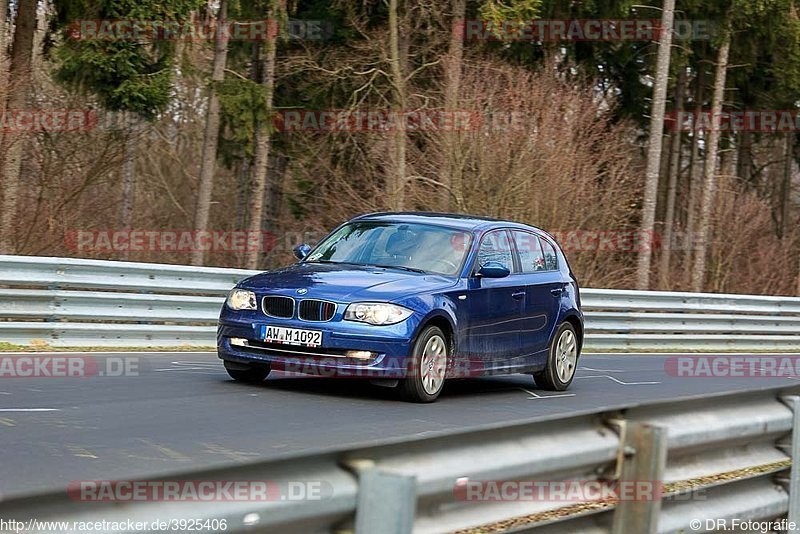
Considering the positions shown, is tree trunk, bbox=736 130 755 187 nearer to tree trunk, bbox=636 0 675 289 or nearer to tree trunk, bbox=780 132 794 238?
tree trunk, bbox=780 132 794 238

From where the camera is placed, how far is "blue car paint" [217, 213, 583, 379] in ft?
35.9

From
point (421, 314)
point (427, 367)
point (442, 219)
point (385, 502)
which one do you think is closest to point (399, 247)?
point (442, 219)

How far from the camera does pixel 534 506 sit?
180 inches

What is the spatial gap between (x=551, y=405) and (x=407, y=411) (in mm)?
2170

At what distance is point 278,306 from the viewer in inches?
442

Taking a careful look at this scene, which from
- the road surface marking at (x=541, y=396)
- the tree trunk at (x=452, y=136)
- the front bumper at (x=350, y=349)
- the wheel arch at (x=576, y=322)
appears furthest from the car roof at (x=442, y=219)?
the tree trunk at (x=452, y=136)

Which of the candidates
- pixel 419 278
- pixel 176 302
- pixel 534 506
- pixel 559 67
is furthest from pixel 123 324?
pixel 559 67

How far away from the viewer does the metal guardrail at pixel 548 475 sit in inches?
130

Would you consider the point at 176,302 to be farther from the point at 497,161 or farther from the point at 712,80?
the point at 712,80

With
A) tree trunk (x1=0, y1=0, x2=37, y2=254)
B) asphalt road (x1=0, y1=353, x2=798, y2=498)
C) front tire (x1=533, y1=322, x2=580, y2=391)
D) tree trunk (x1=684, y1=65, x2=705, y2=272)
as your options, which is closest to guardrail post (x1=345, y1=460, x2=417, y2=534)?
asphalt road (x1=0, y1=353, x2=798, y2=498)

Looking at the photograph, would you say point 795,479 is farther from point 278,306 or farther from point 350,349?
point 278,306

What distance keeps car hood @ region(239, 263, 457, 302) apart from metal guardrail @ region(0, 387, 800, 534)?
17.0ft

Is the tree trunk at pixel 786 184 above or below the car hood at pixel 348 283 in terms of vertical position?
above

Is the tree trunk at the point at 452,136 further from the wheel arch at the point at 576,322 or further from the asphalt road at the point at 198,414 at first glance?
the wheel arch at the point at 576,322
